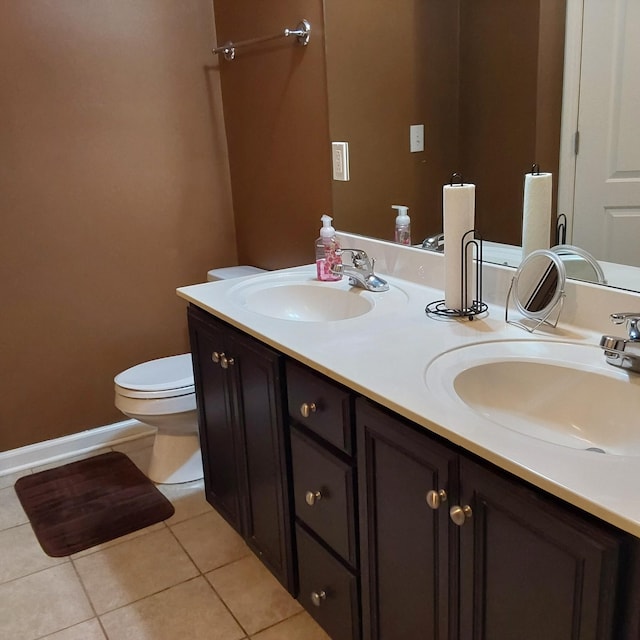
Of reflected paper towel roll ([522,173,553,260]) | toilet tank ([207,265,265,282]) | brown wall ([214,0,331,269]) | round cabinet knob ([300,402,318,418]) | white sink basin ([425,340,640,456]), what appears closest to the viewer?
white sink basin ([425,340,640,456])

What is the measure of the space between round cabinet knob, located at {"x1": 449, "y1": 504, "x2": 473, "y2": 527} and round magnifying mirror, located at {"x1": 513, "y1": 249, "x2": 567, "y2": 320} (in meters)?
0.59

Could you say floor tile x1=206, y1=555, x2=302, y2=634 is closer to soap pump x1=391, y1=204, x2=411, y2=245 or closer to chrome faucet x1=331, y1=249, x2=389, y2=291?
chrome faucet x1=331, y1=249, x2=389, y2=291

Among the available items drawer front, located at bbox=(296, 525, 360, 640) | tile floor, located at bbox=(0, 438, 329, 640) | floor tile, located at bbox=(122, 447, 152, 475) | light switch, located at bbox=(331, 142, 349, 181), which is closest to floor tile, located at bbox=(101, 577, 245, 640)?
tile floor, located at bbox=(0, 438, 329, 640)

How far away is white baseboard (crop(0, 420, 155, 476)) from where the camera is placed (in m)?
2.76

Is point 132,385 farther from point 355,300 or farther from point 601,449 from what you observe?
point 601,449

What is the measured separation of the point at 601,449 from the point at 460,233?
2.07ft

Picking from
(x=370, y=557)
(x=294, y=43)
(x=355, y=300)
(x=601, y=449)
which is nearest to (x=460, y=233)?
(x=355, y=300)

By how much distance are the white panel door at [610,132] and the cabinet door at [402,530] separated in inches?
27.6

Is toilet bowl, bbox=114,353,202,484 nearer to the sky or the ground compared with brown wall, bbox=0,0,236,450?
nearer to the ground

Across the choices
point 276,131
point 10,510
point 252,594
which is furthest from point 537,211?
point 10,510

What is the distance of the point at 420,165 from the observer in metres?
2.09

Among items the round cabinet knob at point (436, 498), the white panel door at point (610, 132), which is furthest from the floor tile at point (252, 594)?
the white panel door at point (610, 132)

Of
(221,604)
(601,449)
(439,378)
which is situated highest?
(439,378)

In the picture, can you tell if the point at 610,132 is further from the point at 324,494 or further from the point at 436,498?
the point at 324,494
